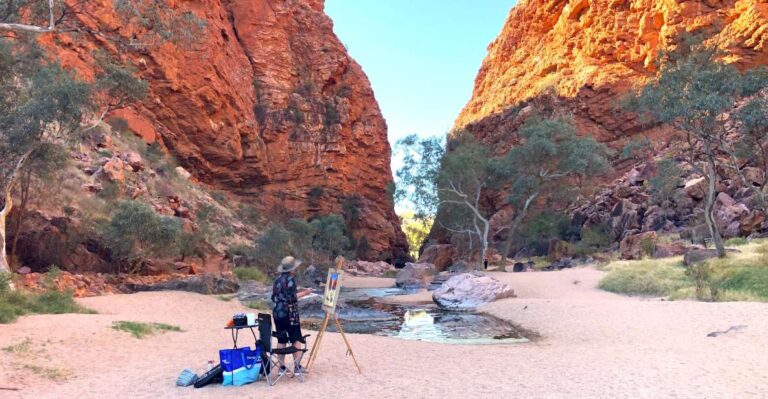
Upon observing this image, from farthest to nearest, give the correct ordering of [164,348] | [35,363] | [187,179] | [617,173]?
[617,173]
[187,179]
[164,348]
[35,363]

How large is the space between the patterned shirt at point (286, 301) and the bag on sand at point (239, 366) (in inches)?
23.4

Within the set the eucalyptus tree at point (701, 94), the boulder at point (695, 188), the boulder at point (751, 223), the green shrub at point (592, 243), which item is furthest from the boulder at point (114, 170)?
the boulder at point (695, 188)

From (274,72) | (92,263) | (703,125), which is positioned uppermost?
(274,72)

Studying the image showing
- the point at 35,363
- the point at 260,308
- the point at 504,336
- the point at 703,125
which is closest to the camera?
the point at 35,363

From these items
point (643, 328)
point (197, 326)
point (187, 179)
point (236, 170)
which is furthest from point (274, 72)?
point (643, 328)

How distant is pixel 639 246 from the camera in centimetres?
2538

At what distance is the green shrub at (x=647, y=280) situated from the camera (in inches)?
616

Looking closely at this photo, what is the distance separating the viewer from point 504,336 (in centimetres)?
1152

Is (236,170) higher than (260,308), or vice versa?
(236,170)

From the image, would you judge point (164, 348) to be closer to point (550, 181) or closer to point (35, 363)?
point (35, 363)

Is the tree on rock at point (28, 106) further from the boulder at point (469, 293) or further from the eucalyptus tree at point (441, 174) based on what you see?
the eucalyptus tree at point (441, 174)

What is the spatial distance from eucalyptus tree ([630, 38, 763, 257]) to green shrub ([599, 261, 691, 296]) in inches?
84.4

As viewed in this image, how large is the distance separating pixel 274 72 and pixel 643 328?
5084 cm

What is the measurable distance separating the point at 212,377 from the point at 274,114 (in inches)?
1922
